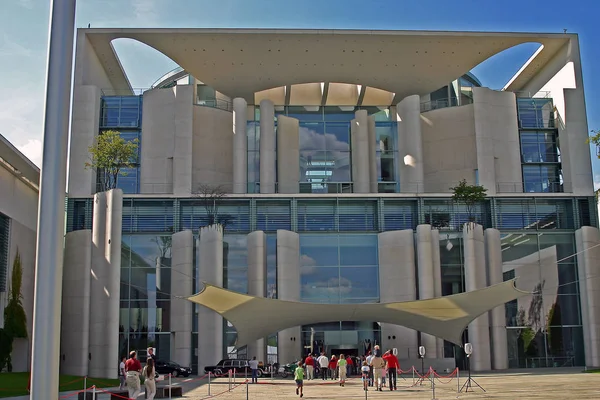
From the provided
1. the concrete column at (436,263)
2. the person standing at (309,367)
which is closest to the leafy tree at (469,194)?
the concrete column at (436,263)

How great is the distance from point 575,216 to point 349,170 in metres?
12.2

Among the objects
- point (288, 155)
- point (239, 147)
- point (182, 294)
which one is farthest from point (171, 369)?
point (288, 155)

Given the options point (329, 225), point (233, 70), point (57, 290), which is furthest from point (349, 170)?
point (57, 290)

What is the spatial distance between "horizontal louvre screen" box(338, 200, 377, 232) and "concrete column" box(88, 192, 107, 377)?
39.0 feet

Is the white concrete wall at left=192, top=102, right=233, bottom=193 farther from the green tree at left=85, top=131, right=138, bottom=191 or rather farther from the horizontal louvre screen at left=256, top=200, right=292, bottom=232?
the green tree at left=85, top=131, right=138, bottom=191

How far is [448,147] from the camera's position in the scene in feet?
137

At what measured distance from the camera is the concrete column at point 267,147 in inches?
1581

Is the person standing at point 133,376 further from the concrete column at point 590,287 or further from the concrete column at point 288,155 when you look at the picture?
the concrete column at point 590,287

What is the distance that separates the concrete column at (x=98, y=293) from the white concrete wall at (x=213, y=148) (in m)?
6.41

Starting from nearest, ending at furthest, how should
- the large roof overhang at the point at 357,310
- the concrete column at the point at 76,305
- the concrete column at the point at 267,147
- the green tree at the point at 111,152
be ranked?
the large roof overhang at the point at 357,310
the concrete column at the point at 76,305
the green tree at the point at 111,152
the concrete column at the point at 267,147

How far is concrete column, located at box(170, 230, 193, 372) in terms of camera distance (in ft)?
Answer: 119

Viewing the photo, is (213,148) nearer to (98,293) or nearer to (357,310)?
(98,293)

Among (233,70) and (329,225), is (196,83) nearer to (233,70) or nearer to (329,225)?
(233,70)

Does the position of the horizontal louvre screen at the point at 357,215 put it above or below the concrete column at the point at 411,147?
below
